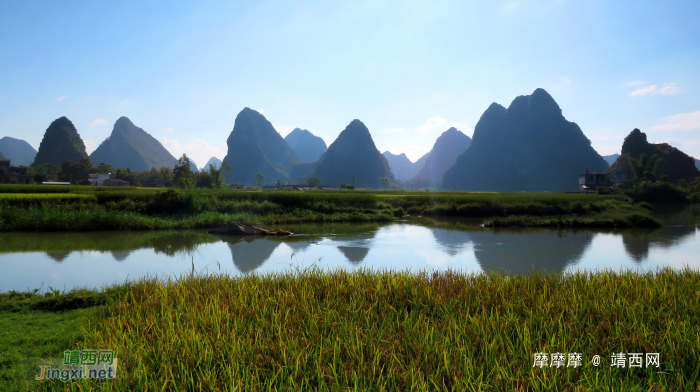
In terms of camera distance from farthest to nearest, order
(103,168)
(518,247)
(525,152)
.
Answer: (525,152) < (103,168) < (518,247)

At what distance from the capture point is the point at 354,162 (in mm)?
145250

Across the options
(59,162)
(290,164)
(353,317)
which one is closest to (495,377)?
(353,317)

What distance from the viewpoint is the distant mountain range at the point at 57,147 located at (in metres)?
95.6

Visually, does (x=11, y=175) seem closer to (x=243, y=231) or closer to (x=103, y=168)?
(x=103, y=168)

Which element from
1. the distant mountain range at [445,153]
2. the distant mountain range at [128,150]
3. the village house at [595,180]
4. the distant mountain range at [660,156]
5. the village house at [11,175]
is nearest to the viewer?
the village house at [11,175]

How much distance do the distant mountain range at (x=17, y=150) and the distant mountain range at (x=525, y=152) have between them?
20385cm

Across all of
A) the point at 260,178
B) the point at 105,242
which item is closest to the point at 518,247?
the point at 105,242

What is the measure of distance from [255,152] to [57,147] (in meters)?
72.3

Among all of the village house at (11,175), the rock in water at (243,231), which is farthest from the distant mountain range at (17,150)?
the rock in water at (243,231)

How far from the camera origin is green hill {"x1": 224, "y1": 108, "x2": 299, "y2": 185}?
154m

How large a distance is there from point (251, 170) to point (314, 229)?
146 meters

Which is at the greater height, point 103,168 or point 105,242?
point 103,168

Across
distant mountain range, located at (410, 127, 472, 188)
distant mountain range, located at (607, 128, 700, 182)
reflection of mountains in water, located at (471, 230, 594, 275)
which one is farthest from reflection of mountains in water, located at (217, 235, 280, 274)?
distant mountain range, located at (410, 127, 472, 188)

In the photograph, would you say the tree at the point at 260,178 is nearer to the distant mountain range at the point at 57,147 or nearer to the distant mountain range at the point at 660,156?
the distant mountain range at the point at 57,147
